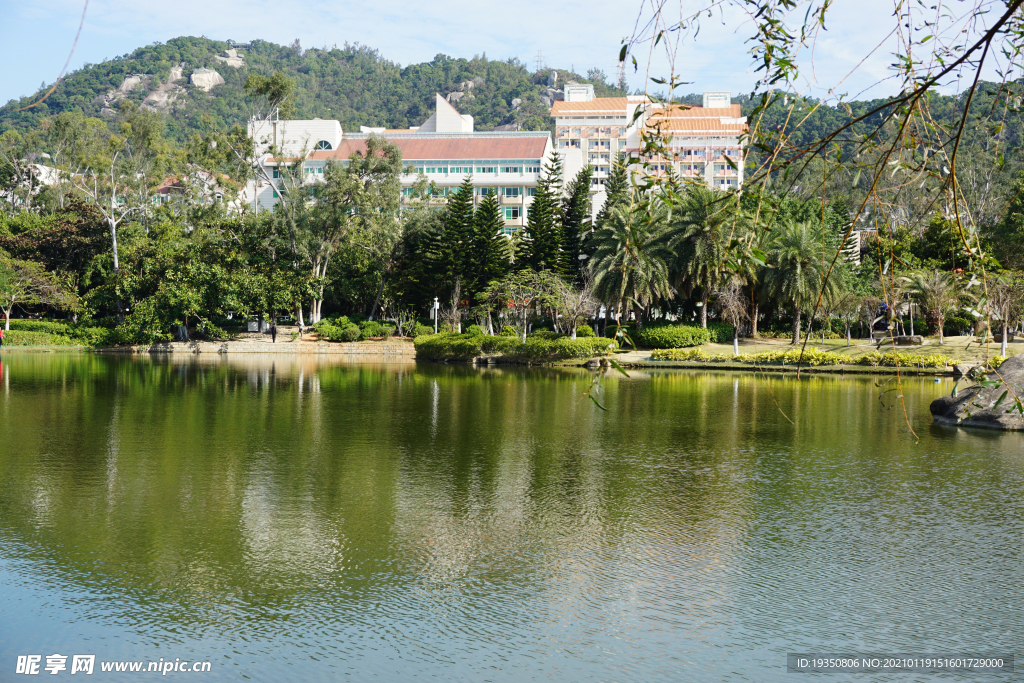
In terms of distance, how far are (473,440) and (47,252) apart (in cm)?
4345

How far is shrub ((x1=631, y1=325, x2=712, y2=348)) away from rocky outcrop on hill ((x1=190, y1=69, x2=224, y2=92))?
455 ft

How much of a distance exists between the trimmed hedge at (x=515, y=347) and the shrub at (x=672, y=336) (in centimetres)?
329

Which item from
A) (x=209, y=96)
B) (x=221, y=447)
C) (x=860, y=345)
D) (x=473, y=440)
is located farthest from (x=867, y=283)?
(x=209, y=96)

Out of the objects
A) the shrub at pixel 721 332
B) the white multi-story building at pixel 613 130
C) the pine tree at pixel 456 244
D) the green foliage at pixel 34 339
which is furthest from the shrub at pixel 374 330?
the white multi-story building at pixel 613 130

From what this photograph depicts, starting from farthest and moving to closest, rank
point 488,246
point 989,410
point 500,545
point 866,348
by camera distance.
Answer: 1. point 488,246
2. point 866,348
3. point 989,410
4. point 500,545

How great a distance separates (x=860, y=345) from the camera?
39.0 metres

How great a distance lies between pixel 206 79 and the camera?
518ft

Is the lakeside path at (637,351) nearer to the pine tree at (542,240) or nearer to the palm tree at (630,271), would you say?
the palm tree at (630,271)

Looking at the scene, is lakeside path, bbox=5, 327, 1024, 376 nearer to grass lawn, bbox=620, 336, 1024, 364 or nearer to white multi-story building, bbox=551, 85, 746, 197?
grass lawn, bbox=620, 336, 1024, 364

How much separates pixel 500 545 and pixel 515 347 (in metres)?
28.8

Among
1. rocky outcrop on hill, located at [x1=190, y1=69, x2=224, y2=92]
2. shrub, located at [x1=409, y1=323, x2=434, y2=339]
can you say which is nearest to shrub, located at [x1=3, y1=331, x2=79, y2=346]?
shrub, located at [x1=409, y1=323, x2=434, y2=339]

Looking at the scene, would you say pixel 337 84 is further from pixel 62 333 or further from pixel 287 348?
pixel 287 348

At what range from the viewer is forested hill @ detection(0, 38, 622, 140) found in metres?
→ 140

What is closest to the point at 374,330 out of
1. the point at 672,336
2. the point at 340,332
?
the point at 340,332
